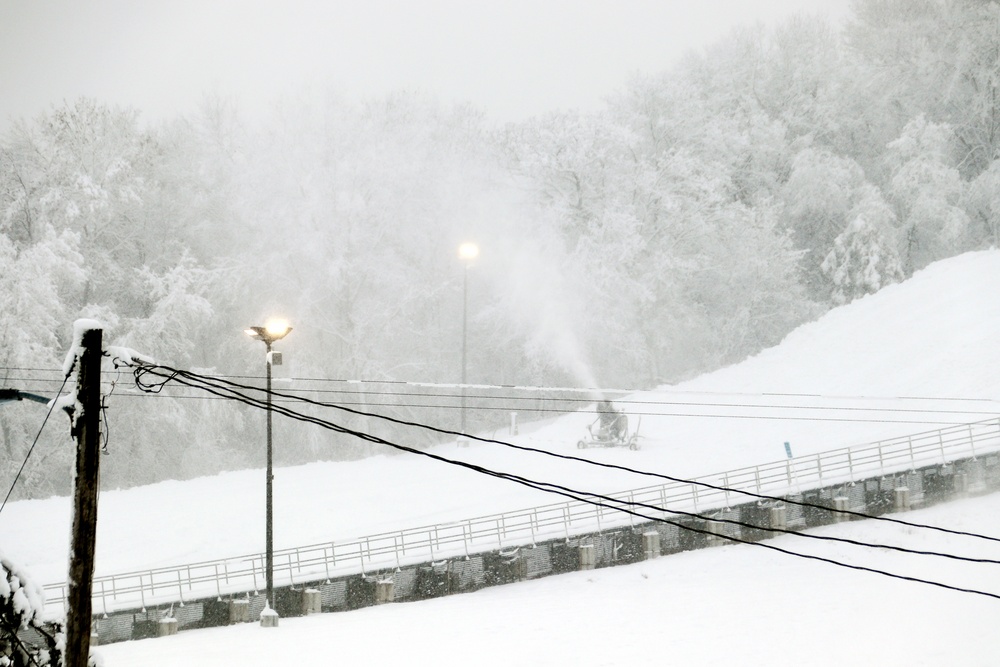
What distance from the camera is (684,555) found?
26.2 meters

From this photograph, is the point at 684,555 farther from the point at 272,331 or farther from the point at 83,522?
the point at 83,522

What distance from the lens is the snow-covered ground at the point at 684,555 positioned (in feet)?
59.5

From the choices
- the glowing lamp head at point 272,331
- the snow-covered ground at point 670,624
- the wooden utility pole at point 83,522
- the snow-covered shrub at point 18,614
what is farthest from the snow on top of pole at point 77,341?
the glowing lamp head at point 272,331

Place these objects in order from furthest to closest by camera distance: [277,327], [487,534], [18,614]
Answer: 1. [487,534]
2. [277,327]
3. [18,614]

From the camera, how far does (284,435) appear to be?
45.0 m

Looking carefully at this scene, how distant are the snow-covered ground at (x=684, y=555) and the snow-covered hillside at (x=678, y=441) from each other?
0.34ft

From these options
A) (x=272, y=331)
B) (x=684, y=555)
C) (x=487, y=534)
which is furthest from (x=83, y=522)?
(x=684, y=555)

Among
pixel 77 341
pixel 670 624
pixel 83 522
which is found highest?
pixel 77 341

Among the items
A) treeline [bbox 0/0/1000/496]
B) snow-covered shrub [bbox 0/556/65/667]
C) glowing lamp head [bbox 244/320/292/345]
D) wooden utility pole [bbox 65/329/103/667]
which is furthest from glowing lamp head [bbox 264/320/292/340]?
treeline [bbox 0/0/1000/496]

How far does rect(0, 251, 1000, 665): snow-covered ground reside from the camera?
1812 centimetres

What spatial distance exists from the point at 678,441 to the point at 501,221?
722 inches

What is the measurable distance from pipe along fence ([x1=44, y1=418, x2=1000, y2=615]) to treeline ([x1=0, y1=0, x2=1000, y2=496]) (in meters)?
14.9

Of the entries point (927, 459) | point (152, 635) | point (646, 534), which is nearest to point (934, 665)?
point (646, 534)

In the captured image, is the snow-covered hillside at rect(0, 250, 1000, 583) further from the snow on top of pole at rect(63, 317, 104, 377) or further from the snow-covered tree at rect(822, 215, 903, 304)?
the snow on top of pole at rect(63, 317, 104, 377)
